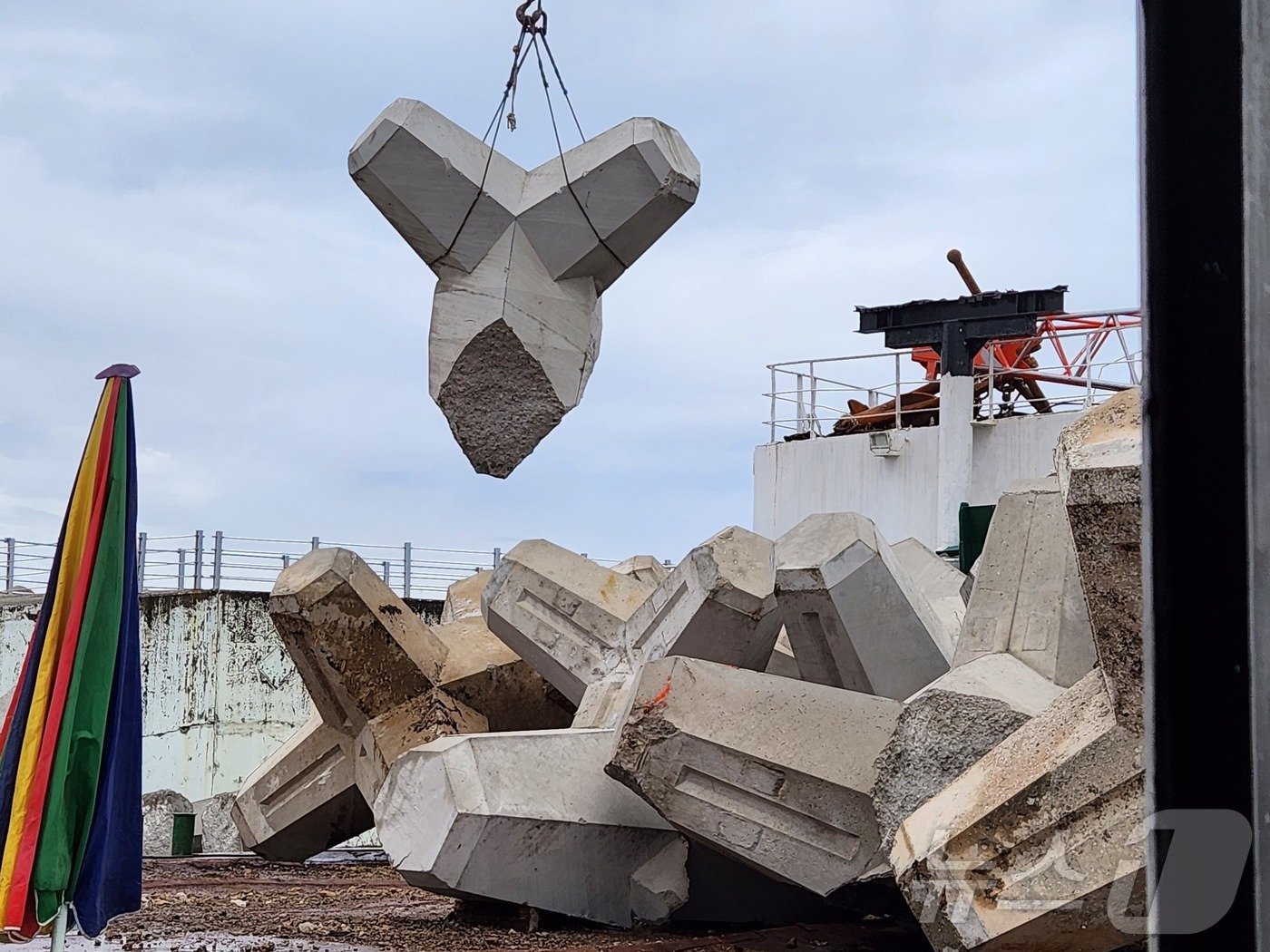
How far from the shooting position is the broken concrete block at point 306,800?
7605 millimetres

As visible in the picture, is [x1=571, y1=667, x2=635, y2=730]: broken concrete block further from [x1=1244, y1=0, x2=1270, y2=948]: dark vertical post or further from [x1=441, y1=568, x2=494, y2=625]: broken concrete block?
[x1=1244, y1=0, x2=1270, y2=948]: dark vertical post

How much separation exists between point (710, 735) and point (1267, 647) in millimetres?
4016

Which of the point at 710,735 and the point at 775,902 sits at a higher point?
the point at 710,735

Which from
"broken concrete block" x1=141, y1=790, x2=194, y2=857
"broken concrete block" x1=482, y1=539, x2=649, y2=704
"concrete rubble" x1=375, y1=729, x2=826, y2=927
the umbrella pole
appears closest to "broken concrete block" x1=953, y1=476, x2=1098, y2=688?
"concrete rubble" x1=375, y1=729, x2=826, y2=927

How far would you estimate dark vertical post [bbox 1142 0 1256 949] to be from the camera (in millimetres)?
875

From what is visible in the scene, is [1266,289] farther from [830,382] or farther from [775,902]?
[830,382]

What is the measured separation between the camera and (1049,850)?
3.33 meters


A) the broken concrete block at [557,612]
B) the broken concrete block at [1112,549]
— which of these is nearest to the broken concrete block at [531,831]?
the broken concrete block at [557,612]

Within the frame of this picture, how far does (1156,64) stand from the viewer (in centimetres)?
91

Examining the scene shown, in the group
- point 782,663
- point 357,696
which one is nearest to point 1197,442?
point 782,663

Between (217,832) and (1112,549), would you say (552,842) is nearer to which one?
(1112,549)

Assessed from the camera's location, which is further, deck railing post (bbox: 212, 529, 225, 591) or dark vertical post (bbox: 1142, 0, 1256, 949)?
deck railing post (bbox: 212, 529, 225, 591)

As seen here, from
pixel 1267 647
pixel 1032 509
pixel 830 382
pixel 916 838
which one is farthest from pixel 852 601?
pixel 830 382

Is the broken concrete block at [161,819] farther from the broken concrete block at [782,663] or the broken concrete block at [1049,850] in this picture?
the broken concrete block at [1049,850]
